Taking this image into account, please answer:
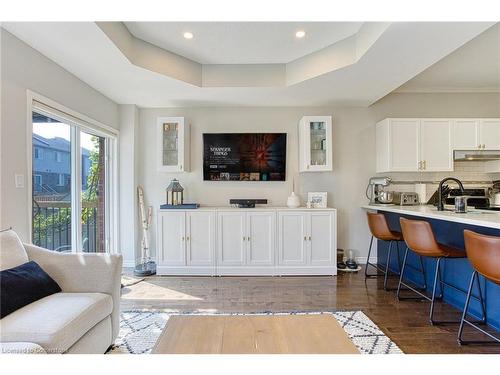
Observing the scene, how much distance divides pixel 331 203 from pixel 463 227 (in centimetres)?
184

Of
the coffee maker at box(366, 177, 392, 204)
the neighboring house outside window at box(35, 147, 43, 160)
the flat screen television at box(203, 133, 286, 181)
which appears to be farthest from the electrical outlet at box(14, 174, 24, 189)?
the coffee maker at box(366, 177, 392, 204)

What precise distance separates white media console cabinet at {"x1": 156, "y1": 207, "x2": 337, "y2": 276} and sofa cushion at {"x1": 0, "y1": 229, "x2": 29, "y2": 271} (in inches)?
73.6

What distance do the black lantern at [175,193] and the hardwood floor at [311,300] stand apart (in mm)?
1094

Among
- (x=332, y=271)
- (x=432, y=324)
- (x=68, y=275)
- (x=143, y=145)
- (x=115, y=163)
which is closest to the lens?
(x=68, y=275)

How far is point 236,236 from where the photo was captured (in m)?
3.72

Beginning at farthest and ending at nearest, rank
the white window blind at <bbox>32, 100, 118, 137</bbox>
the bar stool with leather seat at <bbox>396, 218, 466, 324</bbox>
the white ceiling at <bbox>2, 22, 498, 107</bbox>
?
the white window blind at <bbox>32, 100, 118, 137</bbox> → the bar stool with leather seat at <bbox>396, 218, 466, 324</bbox> → the white ceiling at <bbox>2, 22, 498, 107</bbox>

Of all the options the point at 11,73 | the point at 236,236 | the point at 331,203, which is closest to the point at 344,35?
the point at 331,203

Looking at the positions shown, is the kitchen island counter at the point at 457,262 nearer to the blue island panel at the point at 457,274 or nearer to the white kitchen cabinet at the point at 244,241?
the blue island panel at the point at 457,274

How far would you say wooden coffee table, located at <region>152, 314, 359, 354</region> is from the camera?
1292mm

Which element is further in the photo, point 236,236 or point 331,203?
point 331,203

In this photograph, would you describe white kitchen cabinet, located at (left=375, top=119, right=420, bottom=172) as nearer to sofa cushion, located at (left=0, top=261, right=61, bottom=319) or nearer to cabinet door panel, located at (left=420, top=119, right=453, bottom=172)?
cabinet door panel, located at (left=420, top=119, right=453, bottom=172)

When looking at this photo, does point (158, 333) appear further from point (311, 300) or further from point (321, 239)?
point (321, 239)

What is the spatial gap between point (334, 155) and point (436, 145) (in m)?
1.44
